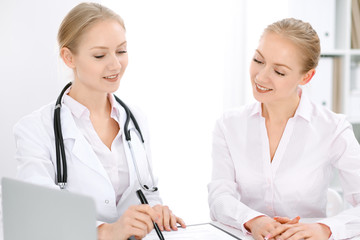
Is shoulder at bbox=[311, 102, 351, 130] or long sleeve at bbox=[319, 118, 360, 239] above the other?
shoulder at bbox=[311, 102, 351, 130]

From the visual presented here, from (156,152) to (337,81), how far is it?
1.27 m

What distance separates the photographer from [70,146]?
1354mm

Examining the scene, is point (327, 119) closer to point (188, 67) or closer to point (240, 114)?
point (240, 114)

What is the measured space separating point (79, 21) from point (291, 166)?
929 mm

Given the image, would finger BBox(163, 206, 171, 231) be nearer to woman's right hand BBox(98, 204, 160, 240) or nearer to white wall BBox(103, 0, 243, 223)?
woman's right hand BBox(98, 204, 160, 240)

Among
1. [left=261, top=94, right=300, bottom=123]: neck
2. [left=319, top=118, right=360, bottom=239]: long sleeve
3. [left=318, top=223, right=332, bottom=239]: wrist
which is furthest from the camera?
[left=261, top=94, right=300, bottom=123]: neck

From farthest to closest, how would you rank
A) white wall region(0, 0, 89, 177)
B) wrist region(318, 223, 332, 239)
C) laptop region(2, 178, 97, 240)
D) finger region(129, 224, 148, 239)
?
1. white wall region(0, 0, 89, 177)
2. wrist region(318, 223, 332, 239)
3. finger region(129, 224, 148, 239)
4. laptop region(2, 178, 97, 240)

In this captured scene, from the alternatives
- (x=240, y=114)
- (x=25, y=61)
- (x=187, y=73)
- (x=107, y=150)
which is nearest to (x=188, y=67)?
(x=187, y=73)

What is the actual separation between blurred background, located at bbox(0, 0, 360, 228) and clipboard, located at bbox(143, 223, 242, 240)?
1.37 metres

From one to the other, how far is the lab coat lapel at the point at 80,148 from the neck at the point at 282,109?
69 centimetres

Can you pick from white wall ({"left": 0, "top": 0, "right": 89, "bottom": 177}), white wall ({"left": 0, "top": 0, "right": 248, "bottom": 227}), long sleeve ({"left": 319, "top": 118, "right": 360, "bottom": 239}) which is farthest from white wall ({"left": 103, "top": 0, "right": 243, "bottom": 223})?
long sleeve ({"left": 319, "top": 118, "right": 360, "bottom": 239})

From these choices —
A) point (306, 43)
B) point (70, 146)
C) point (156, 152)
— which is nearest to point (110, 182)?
point (70, 146)

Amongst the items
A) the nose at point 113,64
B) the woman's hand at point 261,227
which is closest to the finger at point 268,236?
the woman's hand at point 261,227

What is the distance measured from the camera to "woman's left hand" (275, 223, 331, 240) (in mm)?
1153
